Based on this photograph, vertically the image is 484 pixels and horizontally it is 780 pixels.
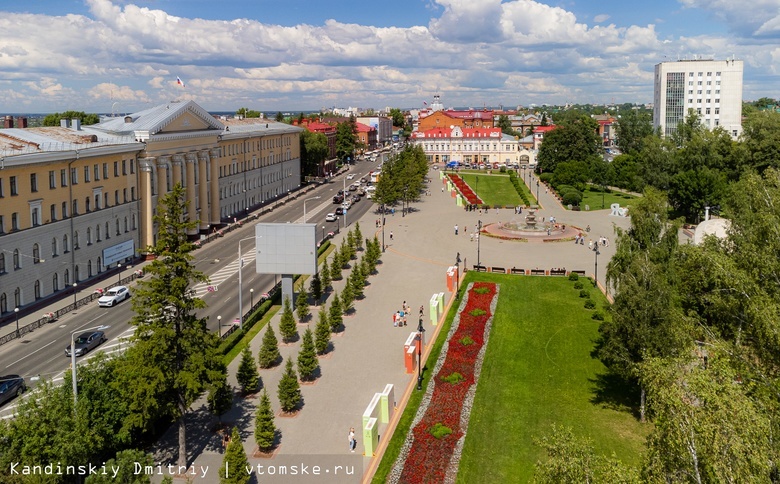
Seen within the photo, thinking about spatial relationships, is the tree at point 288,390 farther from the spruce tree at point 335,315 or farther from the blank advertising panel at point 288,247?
the blank advertising panel at point 288,247

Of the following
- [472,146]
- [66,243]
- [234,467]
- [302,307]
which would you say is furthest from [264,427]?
[472,146]

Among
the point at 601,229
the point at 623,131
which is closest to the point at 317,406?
the point at 601,229

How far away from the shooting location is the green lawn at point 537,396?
30533 millimetres

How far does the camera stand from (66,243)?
56406mm

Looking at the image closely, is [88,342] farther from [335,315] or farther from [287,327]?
[335,315]

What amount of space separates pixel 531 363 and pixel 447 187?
A: 91.5 m

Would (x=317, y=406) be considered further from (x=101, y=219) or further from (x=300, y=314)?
(x=101, y=219)

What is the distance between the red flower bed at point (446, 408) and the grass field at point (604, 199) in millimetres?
64946

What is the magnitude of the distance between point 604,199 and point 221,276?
7571 centimetres

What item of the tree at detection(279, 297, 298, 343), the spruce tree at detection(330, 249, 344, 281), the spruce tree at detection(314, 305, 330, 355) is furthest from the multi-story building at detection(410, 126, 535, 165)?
the spruce tree at detection(314, 305, 330, 355)

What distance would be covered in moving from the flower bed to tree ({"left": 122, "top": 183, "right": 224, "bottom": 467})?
373 inches

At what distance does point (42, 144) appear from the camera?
56562 mm

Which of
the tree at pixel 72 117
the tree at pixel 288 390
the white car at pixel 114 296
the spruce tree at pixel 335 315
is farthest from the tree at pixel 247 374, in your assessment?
the tree at pixel 72 117

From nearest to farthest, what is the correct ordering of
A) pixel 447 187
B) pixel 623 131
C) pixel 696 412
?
pixel 696 412, pixel 447 187, pixel 623 131
